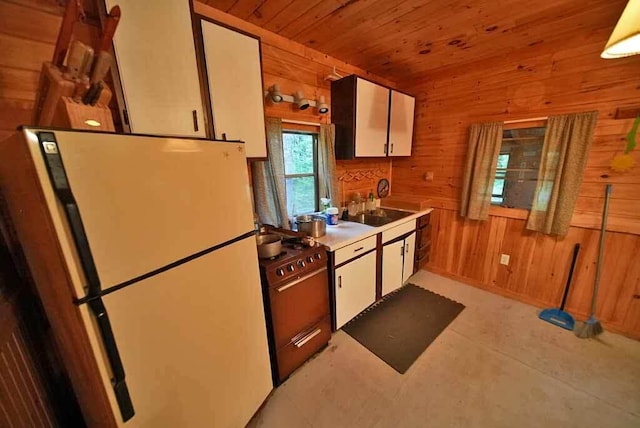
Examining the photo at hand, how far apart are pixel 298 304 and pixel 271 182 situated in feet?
3.15

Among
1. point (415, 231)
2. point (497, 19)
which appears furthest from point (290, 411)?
point (497, 19)

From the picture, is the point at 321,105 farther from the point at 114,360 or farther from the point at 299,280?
the point at 114,360

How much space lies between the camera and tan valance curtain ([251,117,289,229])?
183 centimetres

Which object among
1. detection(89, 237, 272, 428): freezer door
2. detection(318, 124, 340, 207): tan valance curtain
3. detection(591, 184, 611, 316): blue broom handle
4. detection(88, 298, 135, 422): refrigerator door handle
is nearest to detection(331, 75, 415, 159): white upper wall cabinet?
detection(318, 124, 340, 207): tan valance curtain

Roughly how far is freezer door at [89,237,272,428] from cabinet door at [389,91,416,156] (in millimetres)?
2175

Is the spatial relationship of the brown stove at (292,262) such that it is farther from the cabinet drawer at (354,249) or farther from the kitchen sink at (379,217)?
the kitchen sink at (379,217)

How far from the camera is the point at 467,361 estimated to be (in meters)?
1.79

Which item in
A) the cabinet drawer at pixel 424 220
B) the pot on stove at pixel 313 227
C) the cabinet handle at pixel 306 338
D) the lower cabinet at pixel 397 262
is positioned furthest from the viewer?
the cabinet drawer at pixel 424 220

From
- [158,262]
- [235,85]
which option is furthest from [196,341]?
[235,85]

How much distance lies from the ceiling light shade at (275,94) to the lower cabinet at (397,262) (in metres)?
1.63

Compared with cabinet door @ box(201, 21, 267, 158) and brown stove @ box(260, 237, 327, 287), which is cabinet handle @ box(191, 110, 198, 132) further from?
brown stove @ box(260, 237, 327, 287)

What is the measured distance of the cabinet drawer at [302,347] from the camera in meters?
1.58

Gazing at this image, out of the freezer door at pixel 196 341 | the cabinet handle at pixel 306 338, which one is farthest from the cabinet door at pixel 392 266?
the freezer door at pixel 196 341

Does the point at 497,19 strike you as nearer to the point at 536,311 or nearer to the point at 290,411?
the point at 536,311
